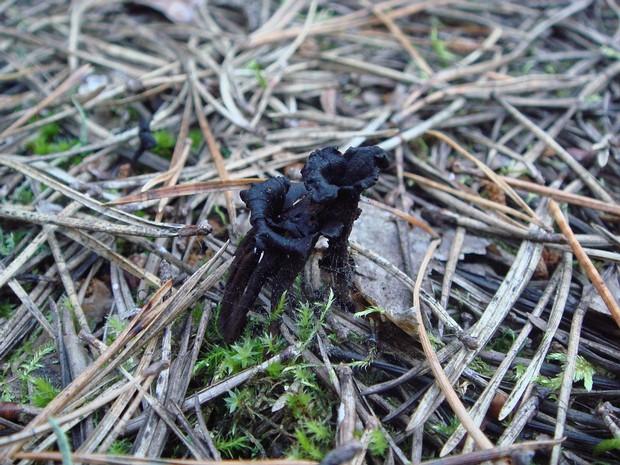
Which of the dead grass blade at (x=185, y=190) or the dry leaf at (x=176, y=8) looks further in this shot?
the dry leaf at (x=176, y=8)

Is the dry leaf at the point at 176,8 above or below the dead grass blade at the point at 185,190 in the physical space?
above

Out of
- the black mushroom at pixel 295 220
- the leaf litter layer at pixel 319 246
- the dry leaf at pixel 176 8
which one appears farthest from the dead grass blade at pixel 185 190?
the dry leaf at pixel 176 8

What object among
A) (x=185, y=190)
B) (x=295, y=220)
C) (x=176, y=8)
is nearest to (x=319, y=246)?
(x=295, y=220)

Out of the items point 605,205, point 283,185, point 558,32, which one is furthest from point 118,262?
point 558,32

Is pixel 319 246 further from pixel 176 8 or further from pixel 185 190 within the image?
pixel 176 8

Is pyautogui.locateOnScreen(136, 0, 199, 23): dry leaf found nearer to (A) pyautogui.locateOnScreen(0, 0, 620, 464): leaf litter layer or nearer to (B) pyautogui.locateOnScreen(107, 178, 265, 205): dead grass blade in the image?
(A) pyautogui.locateOnScreen(0, 0, 620, 464): leaf litter layer

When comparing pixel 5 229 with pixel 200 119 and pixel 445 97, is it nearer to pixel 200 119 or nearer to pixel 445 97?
pixel 200 119

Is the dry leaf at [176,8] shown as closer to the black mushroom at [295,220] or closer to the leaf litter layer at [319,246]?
the leaf litter layer at [319,246]

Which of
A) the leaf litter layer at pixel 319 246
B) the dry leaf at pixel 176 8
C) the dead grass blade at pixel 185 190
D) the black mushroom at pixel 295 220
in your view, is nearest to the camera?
the black mushroom at pixel 295 220
